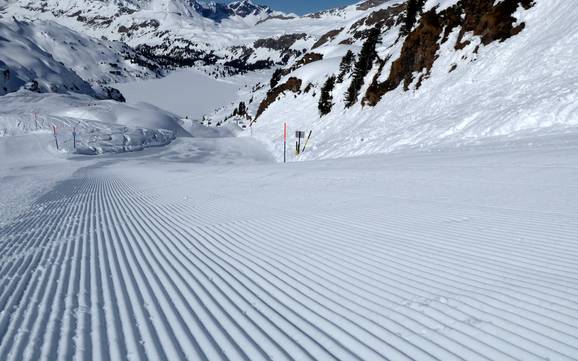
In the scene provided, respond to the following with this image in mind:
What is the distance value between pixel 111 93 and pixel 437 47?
151335mm

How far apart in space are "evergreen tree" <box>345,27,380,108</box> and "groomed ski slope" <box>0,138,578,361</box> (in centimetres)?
3194

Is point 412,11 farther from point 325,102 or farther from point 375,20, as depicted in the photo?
point 375,20

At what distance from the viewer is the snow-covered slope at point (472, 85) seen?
1586cm

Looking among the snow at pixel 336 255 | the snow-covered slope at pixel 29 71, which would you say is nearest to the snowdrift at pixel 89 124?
the snow at pixel 336 255

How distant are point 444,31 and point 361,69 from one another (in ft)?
47.7

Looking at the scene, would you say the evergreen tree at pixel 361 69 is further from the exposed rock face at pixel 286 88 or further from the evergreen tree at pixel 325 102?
the exposed rock face at pixel 286 88

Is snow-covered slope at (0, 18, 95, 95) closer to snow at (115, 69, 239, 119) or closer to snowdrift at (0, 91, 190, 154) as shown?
snow at (115, 69, 239, 119)

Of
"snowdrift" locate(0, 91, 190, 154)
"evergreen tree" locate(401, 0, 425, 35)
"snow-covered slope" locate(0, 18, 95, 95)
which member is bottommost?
"snowdrift" locate(0, 91, 190, 154)

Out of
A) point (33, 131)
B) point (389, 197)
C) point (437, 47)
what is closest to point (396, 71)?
point (437, 47)

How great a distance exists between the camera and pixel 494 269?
4566 mm

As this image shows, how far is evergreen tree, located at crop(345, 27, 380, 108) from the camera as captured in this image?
138ft

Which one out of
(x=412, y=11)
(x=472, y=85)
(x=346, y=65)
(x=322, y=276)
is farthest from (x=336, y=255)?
(x=346, y=65)

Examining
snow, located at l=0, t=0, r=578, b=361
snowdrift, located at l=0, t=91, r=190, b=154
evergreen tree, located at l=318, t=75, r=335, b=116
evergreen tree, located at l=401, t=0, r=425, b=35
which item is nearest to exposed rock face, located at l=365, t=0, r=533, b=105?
snow, located at l=0, t=0, r=578, b=361

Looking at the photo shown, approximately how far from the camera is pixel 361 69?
146ft
